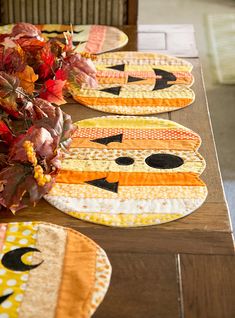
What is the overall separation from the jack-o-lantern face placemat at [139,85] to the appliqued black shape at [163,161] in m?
0.24

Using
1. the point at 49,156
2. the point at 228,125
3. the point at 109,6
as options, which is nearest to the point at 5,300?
the point at 49,156

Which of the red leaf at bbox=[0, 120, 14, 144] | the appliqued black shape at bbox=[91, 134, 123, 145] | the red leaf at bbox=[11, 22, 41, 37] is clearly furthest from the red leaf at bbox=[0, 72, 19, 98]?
the red leaf at bbox=[11, 22, 41, 37]

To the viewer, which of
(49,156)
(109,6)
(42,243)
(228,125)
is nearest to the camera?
(42,243)

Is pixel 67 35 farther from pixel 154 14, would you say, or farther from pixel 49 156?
pixel 154 14

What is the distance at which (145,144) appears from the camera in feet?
4.59

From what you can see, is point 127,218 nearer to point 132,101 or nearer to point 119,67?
point 132,101

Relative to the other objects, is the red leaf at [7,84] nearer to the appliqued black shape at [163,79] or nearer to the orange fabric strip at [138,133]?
the orange fabric strip at [138,133]

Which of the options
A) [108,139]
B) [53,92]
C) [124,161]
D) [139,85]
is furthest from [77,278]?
[139,85]

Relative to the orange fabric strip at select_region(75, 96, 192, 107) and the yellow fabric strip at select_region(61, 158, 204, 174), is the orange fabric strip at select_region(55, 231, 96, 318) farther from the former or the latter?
the orange fabric strip at select_region(75, 96, 192, 107)

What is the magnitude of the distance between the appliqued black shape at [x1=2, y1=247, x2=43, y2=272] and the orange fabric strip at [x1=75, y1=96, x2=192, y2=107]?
629 millimetres

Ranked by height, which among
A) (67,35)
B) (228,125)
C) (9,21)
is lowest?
(228,125)

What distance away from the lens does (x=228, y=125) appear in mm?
2822

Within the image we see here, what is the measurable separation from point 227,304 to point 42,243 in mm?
315

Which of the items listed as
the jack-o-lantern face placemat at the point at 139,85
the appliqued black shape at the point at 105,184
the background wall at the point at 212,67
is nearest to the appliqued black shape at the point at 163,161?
the appliqued black shape at the point at 105,184
